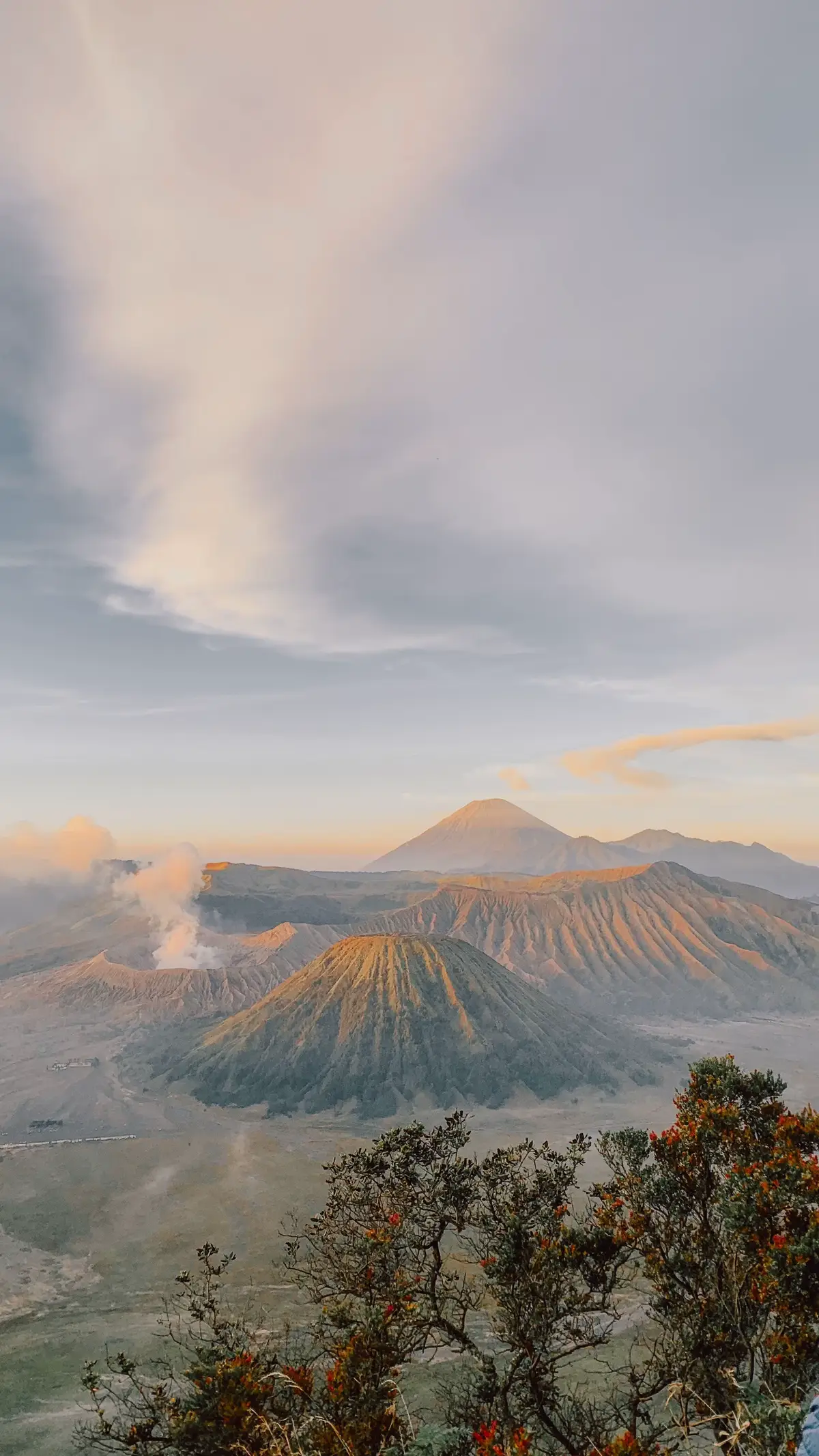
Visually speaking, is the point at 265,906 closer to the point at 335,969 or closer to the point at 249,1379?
the point at 335,969

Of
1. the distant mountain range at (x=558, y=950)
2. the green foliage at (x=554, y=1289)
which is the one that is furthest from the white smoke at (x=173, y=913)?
the green foliage at (x=554, y=1289)

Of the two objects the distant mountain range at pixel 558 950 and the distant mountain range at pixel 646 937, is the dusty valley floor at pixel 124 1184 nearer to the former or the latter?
the distant mountain range at pixel 558 950

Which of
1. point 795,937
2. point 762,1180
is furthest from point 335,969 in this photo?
point 795,937

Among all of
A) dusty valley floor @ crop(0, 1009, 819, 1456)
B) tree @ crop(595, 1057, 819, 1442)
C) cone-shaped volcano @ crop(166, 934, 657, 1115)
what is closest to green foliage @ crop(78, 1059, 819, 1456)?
tree @ crop(595, 1057, 819, 1442)

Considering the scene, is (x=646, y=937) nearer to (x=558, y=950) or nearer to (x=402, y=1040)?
(x=558, y=950)

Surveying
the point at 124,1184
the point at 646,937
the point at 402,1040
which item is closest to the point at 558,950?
the point at 646,937
